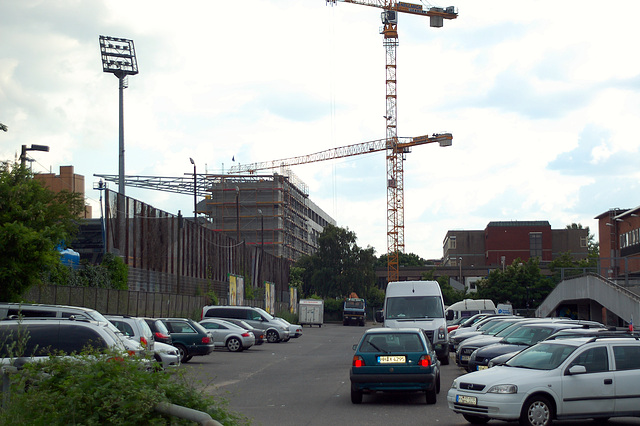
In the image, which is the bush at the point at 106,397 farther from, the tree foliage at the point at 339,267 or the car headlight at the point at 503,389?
the tree foliage at the point at 339,267

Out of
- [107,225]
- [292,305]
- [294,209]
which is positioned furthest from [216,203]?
[107,225]

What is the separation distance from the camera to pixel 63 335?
11.8m

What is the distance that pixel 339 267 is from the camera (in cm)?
10538

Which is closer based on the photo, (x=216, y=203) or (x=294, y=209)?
(x=216, y=203)

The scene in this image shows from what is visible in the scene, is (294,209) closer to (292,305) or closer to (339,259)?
(339,259)

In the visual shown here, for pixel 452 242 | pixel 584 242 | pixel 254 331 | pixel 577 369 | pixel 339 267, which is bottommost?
pixel 254 331

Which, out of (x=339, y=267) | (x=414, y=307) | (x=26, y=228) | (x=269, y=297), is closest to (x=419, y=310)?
(x=414, y=307)

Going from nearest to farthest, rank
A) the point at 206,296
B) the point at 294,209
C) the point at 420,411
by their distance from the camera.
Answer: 1. the point at 420,411
2. the point at 206,296
3. the point at 294,209

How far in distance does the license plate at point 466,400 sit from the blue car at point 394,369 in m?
2.59

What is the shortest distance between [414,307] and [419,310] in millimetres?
212

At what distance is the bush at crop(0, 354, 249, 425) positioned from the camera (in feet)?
18.6

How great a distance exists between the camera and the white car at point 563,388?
1136 cm

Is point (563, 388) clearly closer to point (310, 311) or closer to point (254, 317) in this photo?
point (254, 317)

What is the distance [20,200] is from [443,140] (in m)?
99.4
